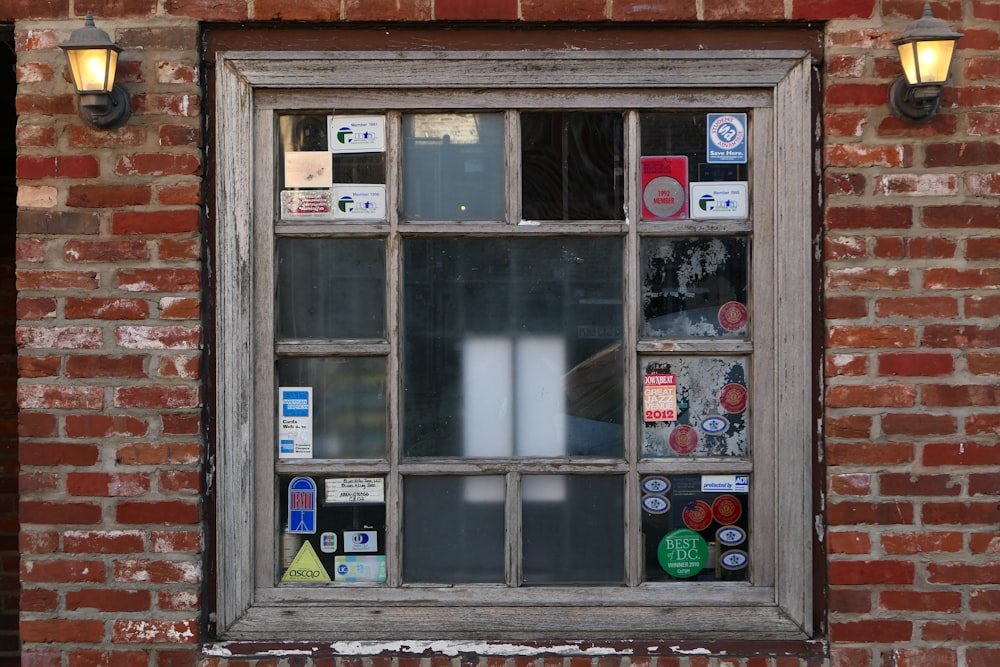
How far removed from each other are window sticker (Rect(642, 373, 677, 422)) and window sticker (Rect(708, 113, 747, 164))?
71 centimetres

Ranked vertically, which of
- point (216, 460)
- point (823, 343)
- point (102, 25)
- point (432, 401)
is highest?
point (102, 25)

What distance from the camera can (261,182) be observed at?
2.86 meters

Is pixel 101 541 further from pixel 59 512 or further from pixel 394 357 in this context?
pixel 394 357

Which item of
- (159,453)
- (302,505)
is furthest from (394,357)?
(159,453)

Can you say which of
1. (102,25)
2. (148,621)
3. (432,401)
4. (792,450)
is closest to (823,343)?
(792,450)

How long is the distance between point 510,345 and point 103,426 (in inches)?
50.1

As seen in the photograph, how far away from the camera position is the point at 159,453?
9.05 feet

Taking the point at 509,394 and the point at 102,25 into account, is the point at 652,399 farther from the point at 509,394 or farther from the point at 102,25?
the point at 102,25

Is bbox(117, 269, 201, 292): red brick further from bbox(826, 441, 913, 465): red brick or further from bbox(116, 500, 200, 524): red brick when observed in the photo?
bbox(826, 441, 913, 465): red brick

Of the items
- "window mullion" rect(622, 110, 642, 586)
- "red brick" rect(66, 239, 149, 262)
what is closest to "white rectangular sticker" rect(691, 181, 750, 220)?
"window mullion" rect(622, 110, 642, 586)

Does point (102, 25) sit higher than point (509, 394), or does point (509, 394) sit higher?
point (102, 25)

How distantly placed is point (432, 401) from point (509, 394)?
248 millimetres

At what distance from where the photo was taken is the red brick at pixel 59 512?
2.76 m

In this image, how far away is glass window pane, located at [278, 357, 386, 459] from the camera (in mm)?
2895
